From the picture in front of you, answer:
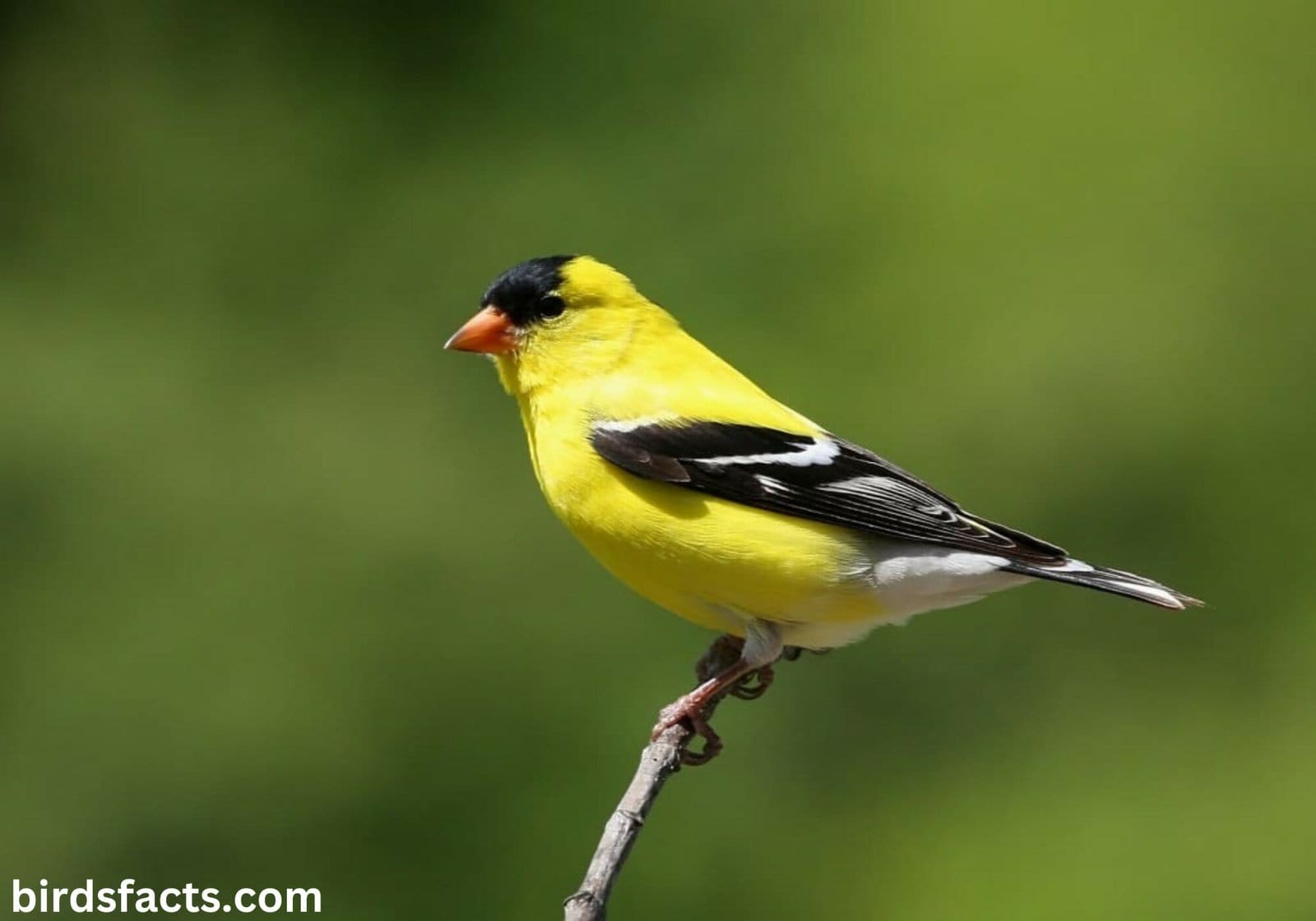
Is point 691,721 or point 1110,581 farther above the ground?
point 1110,581

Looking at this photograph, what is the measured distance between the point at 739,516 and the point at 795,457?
0.22 m

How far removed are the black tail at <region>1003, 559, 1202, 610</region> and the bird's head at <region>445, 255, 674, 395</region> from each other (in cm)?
100

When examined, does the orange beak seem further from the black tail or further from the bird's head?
the black tail

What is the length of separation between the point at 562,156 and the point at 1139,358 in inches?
92.5

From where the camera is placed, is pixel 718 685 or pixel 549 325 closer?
pixel 718 685

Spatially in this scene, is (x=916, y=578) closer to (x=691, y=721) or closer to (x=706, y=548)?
(x=706, y=548)

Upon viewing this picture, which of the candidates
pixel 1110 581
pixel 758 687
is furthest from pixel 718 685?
pixel 1110 581

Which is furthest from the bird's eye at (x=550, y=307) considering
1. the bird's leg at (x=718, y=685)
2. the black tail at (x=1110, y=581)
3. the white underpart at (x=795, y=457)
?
the black tail at (x=1110, y=581)

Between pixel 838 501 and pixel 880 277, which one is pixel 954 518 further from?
pixel 880 277

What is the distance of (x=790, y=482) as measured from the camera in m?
3.44

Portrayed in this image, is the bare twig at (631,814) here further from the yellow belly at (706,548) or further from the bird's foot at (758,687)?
the yellow belly at (706,548)

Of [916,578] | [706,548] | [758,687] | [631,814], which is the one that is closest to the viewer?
[631,814]

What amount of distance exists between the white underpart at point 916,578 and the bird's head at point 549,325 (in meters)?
0.72

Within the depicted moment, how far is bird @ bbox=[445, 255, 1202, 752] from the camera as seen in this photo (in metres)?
3.32
